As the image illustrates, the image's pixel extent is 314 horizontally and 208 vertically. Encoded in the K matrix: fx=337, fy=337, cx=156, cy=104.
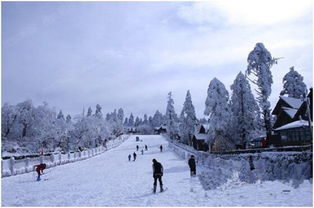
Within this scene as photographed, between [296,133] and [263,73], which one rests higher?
[263,73]

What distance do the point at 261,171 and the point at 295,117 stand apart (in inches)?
931

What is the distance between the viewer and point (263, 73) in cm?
4278

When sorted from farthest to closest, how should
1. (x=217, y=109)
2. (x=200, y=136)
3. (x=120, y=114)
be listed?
(x=120, y=114)
(x=200, y=136)
(x=217, y=109)

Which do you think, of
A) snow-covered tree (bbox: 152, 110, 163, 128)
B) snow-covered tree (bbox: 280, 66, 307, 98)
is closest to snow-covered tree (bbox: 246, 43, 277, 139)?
snow-covered tree (bbox: 280, 66, 307, 98)

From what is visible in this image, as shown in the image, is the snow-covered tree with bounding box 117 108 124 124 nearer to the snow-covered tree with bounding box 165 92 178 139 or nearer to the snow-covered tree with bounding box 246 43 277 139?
the snow-covered tree with bounding box 165 92 178 139

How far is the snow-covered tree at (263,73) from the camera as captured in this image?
42.0 metres

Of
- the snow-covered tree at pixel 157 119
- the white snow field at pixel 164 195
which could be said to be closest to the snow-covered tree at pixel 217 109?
the white snow field at pixel 164 195

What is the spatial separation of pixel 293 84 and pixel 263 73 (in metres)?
19.0

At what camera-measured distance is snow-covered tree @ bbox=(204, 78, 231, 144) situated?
169 feet

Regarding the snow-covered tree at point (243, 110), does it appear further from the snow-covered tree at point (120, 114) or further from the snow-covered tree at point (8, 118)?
the snow-covered tree at point (120, 114)

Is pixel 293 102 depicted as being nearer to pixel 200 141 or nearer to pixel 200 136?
pixel 200 141

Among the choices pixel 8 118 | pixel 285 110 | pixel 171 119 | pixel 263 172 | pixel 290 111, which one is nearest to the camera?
pixel 263 172

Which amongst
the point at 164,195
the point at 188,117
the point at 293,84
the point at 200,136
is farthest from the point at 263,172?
the point at 188,117

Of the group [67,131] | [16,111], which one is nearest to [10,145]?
[16,111]
